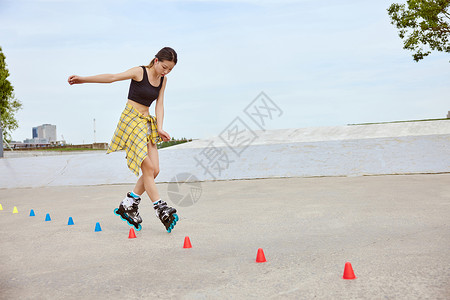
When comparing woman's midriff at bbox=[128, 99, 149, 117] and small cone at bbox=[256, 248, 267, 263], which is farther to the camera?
woman's midriff at bbox=[128, 99, 149, 117]

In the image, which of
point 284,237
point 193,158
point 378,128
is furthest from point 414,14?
point 284,237

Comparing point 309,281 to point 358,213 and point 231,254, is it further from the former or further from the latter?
point 358,213

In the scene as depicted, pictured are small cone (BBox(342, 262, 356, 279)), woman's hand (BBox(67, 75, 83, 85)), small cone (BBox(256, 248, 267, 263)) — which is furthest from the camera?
woman's hand (BBox(67, 75, 83, 85))

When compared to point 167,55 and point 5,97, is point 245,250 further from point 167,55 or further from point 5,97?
point 5,97

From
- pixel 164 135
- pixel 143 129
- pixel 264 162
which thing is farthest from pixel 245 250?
pixel 264 162

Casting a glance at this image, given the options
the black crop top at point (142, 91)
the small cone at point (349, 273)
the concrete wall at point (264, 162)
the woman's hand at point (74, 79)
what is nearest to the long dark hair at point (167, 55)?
the black crop top at point (142, 91)

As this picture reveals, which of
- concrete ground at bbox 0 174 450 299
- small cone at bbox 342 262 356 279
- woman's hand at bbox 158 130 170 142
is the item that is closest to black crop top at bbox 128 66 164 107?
woman's hand at bbox 158 130 170 142

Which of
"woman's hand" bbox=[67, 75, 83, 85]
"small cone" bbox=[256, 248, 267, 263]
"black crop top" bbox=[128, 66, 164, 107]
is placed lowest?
"small cone" bbox=[256, 248, 267, 263]

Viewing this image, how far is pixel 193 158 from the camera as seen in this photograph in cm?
1365

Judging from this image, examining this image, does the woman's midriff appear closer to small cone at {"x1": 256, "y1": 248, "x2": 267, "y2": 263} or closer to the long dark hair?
the long dark hair

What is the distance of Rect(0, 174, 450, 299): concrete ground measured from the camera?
3172mm

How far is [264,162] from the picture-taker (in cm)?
1281

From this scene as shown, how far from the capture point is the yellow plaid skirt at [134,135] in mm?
5328

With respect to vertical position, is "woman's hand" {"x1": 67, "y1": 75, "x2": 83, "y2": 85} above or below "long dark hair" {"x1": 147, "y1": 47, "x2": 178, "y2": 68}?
below
